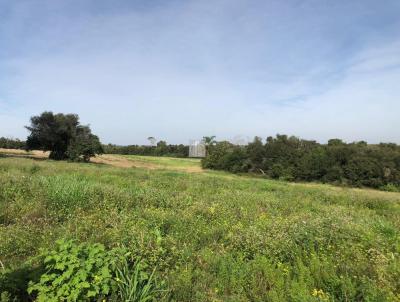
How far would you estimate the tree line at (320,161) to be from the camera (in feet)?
105

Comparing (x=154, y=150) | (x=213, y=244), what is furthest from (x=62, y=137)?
(x=213, y=244)

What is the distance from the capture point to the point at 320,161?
113 feet

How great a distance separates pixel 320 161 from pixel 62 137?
A: 27.5 metres

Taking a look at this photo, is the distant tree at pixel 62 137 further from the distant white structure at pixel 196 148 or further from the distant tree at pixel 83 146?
the distant white structure at pixel 196 148

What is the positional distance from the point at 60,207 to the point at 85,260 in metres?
3.96

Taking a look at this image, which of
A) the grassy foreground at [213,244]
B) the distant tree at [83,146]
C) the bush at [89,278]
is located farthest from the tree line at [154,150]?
the bush at [89,278]

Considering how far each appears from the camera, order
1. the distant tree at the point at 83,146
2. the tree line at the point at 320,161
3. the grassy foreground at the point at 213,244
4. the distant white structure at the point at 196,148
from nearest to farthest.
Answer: the grassy foreground at the point at 213,244, the tree line at the point at 320,161, the distant tree at the point at 83,146, the distant white structure at the point at 196,148

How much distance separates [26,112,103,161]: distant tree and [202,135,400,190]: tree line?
53.4ft

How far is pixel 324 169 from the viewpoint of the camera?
34.2m

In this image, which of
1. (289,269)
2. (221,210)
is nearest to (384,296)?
(289,269)

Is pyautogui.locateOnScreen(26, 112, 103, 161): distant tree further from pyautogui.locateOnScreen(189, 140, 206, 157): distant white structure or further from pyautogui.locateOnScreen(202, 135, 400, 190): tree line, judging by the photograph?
pyautogui.locateOnScreen(189, 140, 206, 157): distant white structure

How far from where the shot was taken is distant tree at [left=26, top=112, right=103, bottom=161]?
3588 cm

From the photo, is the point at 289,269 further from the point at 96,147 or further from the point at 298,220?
the point at 96,147

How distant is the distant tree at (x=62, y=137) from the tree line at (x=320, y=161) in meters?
16.3
